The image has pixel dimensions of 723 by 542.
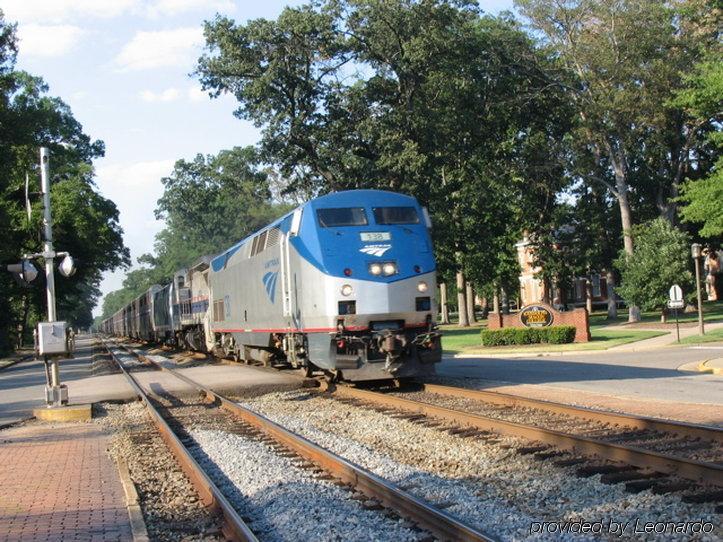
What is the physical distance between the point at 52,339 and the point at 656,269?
30.5 m

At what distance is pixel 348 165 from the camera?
132ft

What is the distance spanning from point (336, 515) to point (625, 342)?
25192 mm

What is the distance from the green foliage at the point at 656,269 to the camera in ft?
124

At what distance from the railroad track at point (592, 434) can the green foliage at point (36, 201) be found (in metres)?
24.1

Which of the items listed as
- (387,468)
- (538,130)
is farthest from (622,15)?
(387,468)

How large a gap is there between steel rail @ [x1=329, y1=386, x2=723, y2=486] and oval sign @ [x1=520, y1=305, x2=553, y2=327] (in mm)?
18977

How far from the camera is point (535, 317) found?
31.6 m

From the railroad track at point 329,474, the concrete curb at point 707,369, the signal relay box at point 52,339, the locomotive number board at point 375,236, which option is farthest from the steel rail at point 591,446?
the concrete curb at point 707,369

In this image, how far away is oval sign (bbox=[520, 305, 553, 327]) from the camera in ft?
103

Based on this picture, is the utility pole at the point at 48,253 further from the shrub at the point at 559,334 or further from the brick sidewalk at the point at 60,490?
the shrub at the point at 559,334

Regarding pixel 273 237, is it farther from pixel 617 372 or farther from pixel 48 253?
pixel 617 372

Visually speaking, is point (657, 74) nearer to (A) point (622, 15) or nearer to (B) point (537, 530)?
(A) point (622, 15)

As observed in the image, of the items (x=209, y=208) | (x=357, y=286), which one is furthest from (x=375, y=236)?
(x=209, y=208)

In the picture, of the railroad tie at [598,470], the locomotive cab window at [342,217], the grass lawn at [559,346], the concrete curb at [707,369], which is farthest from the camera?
the grass lawn at [559,346]
